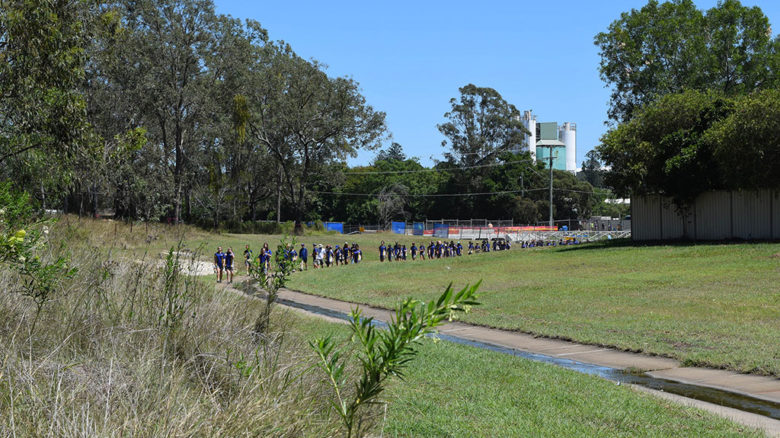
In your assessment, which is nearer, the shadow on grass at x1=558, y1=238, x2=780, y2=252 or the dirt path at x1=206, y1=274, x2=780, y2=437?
the dirt path at x1=206, y1=274, x2=780, y2=437

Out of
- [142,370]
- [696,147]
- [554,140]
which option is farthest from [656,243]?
[554,140]

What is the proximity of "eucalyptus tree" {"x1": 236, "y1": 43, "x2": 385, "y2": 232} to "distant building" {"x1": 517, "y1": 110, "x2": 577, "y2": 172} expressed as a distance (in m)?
71.6

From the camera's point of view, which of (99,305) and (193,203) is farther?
(193,203)

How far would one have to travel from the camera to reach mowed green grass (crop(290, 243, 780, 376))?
12508mm

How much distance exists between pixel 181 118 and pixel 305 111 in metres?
11.1

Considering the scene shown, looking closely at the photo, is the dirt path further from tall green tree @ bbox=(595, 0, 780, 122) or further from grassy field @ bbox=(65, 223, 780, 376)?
tall green tree @ bbox=(595, 0, 780, 122)

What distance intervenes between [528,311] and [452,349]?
22.4 ft

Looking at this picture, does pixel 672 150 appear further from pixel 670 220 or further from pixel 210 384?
pixel 210 384

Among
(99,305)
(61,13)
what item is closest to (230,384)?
(99,305)

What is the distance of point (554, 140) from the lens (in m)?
150

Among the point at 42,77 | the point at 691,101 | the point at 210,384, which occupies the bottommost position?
the point at 210,384

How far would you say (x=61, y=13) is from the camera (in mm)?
15570

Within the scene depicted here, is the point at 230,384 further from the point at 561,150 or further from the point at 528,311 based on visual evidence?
the point at 561,150

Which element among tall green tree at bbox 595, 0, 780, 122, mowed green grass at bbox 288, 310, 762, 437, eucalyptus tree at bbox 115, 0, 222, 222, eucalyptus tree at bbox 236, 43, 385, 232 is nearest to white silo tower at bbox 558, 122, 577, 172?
eucalyptus tree at bbox 236, 43, 385, 232
